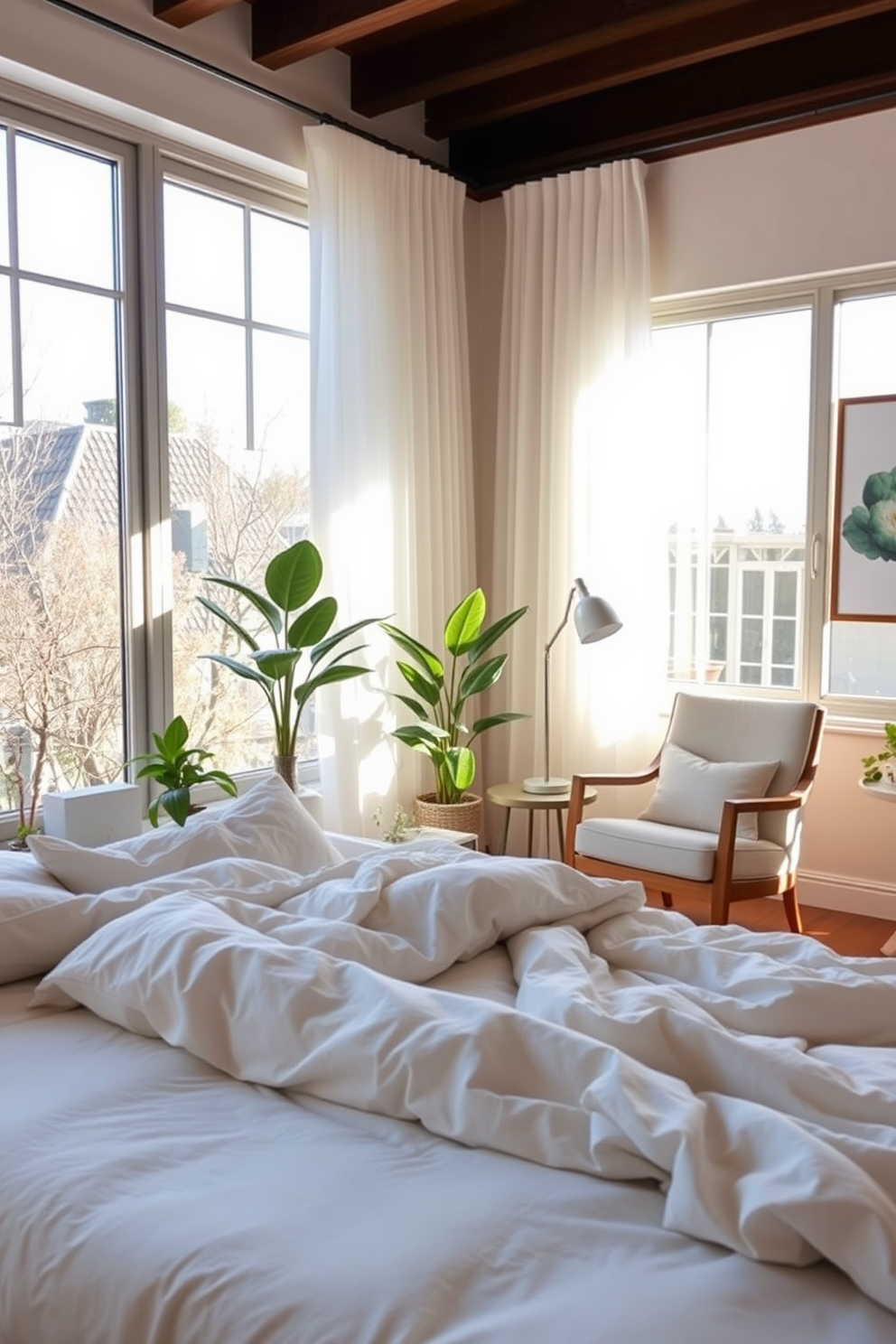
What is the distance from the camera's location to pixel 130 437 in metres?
3.79

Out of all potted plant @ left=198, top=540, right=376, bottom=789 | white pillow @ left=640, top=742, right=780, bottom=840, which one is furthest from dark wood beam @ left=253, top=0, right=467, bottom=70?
white pillow @ left=640, top=742, right=780, bottom=840

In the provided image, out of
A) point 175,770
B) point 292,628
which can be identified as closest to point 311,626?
point 292,628

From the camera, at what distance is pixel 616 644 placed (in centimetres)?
473

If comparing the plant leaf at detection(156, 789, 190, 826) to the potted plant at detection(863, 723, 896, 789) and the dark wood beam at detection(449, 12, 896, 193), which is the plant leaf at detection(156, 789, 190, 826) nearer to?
the potted plant at detection(863, 723, 896, 789)

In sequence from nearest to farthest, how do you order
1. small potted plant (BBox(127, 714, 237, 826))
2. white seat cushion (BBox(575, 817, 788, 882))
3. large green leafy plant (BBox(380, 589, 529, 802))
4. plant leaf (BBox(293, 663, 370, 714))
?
small potted plant (BBox(127, 714, 237, 826)), white seat cushion (BBox(575, 817, 788, 882)), plant leaf (BBox(293, 663, 370, 714)), large green leafy plant (BBox(380, 589, 529, 802))

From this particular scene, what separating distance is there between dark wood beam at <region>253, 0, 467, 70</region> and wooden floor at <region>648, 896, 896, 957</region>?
301cm

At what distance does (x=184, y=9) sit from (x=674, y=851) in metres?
2.97

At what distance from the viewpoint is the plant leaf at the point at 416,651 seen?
4.30 metres

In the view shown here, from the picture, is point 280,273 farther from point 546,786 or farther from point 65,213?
point 546,786

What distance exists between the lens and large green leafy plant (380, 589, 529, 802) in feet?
14.2

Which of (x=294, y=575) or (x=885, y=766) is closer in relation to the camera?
(x=294, y=575)

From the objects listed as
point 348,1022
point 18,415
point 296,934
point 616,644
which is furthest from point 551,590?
point 348,1022

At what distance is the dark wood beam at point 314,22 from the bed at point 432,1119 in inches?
108

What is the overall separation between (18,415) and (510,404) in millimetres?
2134
